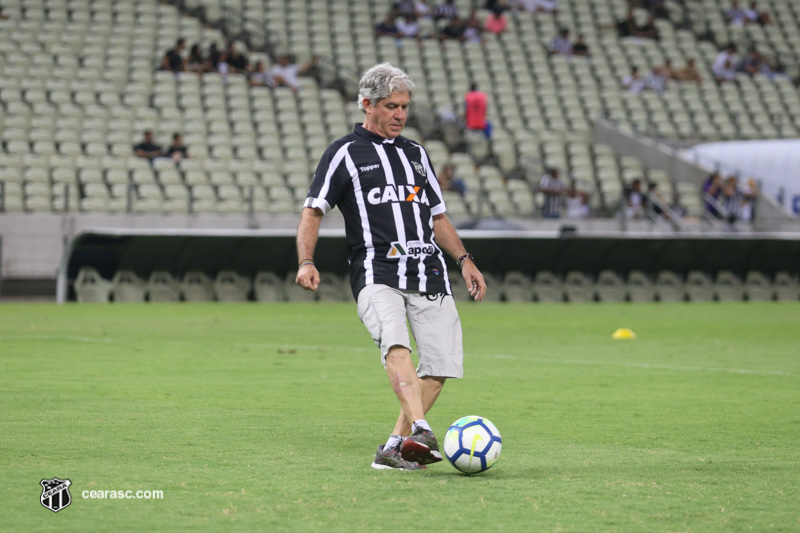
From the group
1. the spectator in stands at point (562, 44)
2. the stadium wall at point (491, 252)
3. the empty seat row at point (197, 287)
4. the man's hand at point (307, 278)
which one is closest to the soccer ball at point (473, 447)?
the man's hand at point (307, 278)

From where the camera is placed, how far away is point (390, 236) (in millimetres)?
6109

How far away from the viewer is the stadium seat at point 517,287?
2516 cm

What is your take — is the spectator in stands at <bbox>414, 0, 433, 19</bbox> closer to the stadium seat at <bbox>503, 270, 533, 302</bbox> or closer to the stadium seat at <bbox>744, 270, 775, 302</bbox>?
the stadium seat at <bbox>503, 270, 533, 302</bbox>

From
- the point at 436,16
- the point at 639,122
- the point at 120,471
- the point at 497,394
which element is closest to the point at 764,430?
the point at 497,394

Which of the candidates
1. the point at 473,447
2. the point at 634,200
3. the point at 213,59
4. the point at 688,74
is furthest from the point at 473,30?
the point at 473,447

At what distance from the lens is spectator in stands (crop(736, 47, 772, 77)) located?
3978 cm

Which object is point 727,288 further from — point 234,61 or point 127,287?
point 234,61

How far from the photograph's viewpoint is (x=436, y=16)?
1489 inches

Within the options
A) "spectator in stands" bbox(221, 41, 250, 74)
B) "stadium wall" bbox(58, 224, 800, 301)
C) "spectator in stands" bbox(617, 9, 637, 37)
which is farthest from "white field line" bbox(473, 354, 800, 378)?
"spectator in stands" bbox(617, 9, 637, 37)

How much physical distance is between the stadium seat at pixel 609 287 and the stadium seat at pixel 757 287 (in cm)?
295

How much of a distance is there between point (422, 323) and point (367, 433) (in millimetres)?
1427

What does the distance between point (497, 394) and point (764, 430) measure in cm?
247

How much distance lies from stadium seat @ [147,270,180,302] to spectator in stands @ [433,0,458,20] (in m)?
17.4

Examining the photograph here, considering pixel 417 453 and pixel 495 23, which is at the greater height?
pixel 495 23
